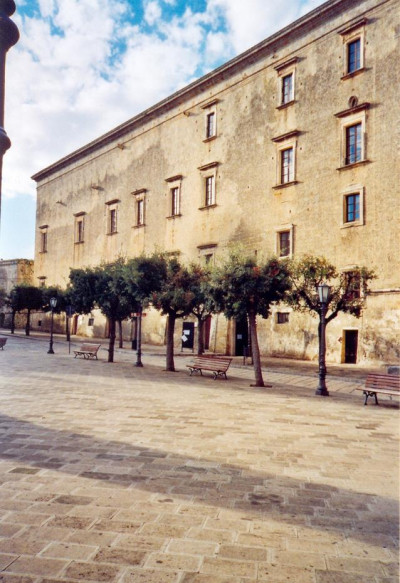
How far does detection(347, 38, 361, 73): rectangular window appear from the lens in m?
21.8

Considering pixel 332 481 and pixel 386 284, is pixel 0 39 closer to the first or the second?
pixel 332 481

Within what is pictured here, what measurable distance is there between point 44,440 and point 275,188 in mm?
20039

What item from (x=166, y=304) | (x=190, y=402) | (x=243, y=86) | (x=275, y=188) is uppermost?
(x=243, y=86)

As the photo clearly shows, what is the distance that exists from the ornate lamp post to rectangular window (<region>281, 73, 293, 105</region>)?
23.9 m

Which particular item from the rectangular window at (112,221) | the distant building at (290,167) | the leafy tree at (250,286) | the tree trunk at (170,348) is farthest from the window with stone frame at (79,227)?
the leafy tree at (250,286)

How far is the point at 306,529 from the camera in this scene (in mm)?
4293

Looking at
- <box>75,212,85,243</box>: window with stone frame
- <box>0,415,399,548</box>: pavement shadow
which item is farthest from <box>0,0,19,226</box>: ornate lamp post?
<box>75,212,85,243</box>: window with stone frame

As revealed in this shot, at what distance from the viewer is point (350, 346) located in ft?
71.5

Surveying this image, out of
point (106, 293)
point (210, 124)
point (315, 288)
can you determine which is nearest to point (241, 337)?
point (106, 293)

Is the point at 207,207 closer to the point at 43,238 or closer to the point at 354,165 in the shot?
the point at 354,165

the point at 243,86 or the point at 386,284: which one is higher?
the point at 243,86

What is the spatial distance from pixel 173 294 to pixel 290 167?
10618 mm

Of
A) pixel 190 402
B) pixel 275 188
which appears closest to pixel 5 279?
pixel 275 188

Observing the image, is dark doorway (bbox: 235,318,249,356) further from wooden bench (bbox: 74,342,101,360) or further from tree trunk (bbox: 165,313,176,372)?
tree trunk (bbox: 165,313,176,372)
